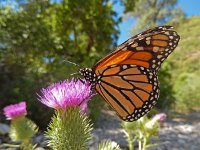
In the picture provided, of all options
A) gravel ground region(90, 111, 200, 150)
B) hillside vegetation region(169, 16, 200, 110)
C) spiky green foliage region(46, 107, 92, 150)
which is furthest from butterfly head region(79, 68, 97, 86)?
hillside vegetation region(169, 16, 200, 110)

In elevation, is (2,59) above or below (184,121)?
above

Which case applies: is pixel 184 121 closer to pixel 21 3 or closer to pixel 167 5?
pixel 21 3

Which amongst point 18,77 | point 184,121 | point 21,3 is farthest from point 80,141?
point 184,121

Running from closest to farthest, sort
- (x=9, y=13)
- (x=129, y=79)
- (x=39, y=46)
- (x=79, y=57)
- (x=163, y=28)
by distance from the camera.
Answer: (x=163, y=28) < (x=129, y=79) < (x=9, y=13) < (x=39, y=46) < (x=79, y=57)

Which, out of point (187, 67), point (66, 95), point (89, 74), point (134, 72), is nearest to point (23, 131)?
point (89, 74)

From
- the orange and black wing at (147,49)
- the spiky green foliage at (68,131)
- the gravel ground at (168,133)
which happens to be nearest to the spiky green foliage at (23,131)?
the orange and black wing at (147,49)

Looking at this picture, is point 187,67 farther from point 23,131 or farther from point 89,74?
point 89,74

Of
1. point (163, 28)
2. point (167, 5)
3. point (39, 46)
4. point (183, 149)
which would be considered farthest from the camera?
point (167, 5)
